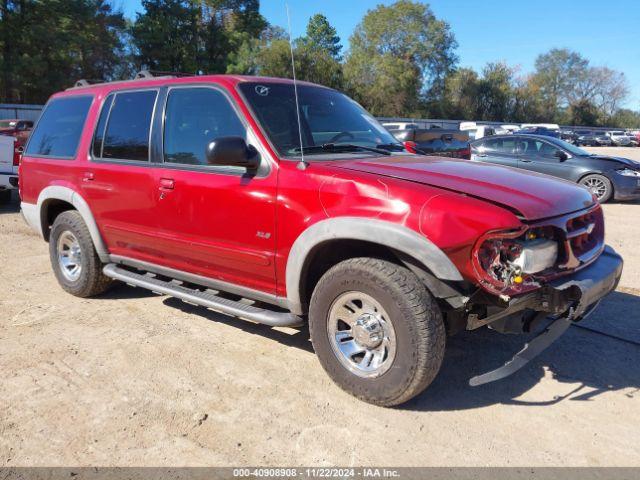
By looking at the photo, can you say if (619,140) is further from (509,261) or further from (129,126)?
(509,261)

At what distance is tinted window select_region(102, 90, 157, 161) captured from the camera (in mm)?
4359

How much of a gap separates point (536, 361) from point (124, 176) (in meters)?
3.52

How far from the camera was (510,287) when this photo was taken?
2.80 m

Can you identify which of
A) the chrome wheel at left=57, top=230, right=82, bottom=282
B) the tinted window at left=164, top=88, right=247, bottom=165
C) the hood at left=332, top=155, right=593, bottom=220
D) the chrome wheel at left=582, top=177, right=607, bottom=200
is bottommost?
the chrome wheel at left=57, top=230, right=82, bottom=282

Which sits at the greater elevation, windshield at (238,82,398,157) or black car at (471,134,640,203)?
windshield at (238,82,398,157)

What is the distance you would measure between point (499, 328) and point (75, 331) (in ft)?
10.8

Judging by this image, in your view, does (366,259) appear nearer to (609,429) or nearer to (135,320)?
(609,429)

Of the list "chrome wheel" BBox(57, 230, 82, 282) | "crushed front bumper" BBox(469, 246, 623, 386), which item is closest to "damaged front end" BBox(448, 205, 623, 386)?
"crushed front bumper" BBox(469, 246, 623, 386)

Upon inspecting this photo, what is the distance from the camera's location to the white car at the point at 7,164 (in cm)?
1024

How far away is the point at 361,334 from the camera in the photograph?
10.5ft

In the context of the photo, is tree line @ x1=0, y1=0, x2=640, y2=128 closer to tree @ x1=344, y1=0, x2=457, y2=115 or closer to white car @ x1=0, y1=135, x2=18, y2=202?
tree @ x1=344, y1=0, x2=457, y2=115

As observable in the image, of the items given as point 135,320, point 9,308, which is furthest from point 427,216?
point 9,308

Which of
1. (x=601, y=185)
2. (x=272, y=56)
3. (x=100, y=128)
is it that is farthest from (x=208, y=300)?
(x=272, y=56)

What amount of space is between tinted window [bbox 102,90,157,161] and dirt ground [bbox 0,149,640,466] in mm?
1432
